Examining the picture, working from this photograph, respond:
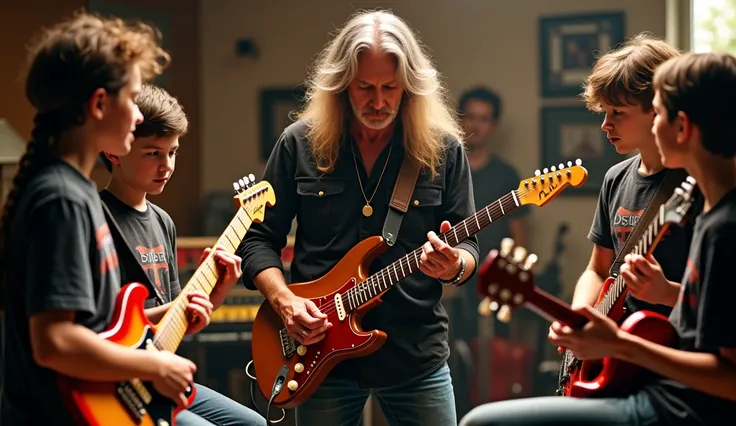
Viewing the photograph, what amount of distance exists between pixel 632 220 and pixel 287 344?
1.06 m

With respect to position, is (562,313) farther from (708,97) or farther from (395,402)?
(395,402)

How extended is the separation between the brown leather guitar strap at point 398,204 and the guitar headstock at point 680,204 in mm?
827

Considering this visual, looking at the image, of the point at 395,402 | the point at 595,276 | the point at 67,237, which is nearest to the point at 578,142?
the point at 595,276

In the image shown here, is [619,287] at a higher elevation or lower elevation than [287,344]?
higher

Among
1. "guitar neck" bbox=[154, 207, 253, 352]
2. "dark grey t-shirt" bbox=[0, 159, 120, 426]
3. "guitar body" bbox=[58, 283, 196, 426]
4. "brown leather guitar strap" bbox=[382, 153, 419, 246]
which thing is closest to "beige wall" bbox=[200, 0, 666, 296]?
"brown leather guitar strap" bbox=[382, 153, 419, 246]

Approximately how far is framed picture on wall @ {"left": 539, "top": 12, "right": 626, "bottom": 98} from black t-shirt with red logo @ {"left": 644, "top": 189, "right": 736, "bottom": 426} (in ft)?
15.2

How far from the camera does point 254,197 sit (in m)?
2.65

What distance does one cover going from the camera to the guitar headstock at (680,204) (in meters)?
2.01

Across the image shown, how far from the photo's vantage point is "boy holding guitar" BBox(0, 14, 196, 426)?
1841mm

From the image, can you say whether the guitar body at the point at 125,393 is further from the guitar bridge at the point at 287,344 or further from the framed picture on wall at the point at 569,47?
the framed picture on wall at the point at 569,47

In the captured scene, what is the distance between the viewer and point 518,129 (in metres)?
6.58

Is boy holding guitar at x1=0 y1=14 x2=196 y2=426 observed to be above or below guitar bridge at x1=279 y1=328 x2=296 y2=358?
above

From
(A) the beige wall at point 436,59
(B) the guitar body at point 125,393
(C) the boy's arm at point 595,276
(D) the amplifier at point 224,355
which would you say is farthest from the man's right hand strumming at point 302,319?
(A) the beige wall at point 436,59

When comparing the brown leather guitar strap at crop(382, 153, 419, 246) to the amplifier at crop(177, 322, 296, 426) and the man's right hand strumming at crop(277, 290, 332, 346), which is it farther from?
the amplifier at crop(177, 322, 296, 426)
